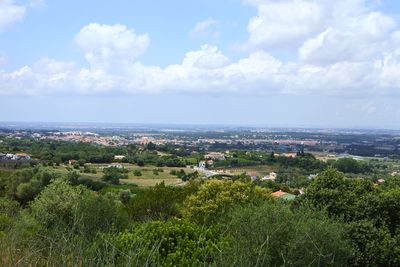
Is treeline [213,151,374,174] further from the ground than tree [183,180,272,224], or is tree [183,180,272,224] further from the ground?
tree [183,180,272,224]

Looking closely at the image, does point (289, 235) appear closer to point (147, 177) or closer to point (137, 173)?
point (147, 177)

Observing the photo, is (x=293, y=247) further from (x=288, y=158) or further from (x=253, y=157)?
(x=253, y=157)

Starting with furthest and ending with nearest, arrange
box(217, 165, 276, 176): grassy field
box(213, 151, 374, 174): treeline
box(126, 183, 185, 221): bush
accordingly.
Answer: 1. box(217, 165, 276, 176): grassy field
2. box(213, 151, 374, 174): treeline
3. box(126, 183, 185, 221): bush

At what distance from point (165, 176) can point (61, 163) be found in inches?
623

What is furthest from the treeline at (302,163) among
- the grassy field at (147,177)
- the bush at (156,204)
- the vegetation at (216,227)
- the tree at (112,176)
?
the vegetation at (216,227)

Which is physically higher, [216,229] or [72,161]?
[216,229]

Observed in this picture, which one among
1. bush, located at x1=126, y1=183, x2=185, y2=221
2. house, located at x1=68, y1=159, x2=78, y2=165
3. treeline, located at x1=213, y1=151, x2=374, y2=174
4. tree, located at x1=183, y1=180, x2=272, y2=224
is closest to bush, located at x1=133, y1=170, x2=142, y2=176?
house, located at x1=68, y1=159, x2=78, y2=165

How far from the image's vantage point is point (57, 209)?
2092cm

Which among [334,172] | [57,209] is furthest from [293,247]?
[57,209]

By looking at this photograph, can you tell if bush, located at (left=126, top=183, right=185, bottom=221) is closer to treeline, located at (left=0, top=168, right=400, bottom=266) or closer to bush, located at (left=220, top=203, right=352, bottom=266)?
treeline, located at (left=0, top=168, right=400, bottom=266)

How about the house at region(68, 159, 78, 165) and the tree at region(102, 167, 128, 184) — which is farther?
the house at region(68, 159, 78, 165)

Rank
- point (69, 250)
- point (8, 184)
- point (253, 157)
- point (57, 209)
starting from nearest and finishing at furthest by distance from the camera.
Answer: point (69, 250) < point (57, 209) < point (8, 184) < point (253, 157)

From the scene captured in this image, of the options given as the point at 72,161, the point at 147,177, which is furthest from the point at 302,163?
the point at 72,161

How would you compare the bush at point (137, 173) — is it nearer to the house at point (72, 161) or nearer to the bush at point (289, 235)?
the house at point (72, 161)
